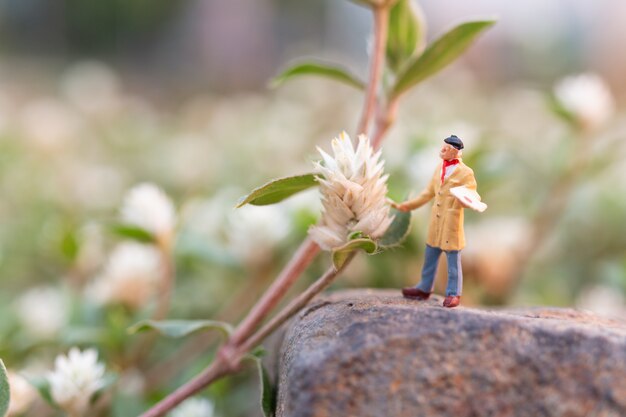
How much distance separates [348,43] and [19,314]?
27.2 ft

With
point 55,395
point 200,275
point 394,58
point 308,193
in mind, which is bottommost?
point 200,275

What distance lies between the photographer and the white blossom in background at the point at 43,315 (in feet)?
5.24

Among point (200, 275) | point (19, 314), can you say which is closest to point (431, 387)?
point (19, 314)

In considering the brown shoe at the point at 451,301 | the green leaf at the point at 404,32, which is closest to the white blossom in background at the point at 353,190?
the brown shoe at the point at 451,301

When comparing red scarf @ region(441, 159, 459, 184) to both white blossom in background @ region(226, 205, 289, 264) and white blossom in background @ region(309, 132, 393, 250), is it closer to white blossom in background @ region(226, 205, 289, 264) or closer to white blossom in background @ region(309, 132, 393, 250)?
white blossom in background @ region(309, 132, 393, 250)

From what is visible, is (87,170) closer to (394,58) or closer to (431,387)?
(394,58)

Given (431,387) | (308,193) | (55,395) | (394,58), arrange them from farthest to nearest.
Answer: (308,193)
(394,58)
(55,395)
(431,387)

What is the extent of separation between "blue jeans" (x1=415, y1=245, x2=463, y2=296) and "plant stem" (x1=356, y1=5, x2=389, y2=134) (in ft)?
0.84

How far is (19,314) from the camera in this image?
5.60 feet

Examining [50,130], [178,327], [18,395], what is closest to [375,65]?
[178,327]

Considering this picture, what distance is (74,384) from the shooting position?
1.08m

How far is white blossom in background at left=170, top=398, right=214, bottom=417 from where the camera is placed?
1.20 m

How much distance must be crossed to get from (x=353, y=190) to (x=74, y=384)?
21.2 inches

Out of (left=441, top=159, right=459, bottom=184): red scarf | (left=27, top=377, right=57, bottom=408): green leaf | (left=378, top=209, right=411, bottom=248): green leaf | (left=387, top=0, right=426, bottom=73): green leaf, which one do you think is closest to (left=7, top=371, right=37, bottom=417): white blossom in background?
(left=27, top=377, right=57, bottom=408): green leaf
